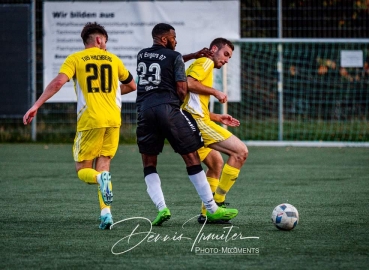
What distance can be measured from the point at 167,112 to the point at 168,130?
15 centimetres

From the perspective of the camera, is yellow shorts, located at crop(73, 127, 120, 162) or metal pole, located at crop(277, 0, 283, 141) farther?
metal pole, located at crop(277, 0, 283, 141)

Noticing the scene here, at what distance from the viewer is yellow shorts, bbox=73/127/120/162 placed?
732 cm

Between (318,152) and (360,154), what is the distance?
949 mm

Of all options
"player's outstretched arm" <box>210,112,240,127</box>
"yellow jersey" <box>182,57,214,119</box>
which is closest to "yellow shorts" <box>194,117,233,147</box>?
"yellow jersey" <box>182,57,214,119</box>

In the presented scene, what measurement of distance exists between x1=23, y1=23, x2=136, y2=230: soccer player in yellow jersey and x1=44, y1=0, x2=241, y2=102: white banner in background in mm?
10960

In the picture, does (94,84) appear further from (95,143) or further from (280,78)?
(280,78)

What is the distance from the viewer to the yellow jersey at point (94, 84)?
725 cm

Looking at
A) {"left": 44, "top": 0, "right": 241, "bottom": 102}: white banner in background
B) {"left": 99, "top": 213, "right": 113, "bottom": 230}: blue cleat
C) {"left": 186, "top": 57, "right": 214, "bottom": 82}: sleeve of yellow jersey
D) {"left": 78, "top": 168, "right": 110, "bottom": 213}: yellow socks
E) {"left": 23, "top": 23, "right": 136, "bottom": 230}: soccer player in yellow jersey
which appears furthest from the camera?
{"left": 44, "top": 0, "right": 241, "bottom": 102}: white banner in background

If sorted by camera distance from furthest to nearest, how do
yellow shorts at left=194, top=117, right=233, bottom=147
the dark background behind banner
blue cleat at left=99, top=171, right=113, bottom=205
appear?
the dark background behind banner, yellow shorts at left=194, top=117, right=233, bottom=147, blue cleat at left=99, top=171, right=113, bottom=205

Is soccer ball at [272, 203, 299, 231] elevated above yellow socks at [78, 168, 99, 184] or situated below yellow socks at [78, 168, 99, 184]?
below

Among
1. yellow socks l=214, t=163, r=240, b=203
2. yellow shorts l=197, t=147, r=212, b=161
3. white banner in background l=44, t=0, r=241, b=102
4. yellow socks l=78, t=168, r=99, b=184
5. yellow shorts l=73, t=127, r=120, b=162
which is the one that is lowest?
yellow socks l=214, t=163, r=240, b=203

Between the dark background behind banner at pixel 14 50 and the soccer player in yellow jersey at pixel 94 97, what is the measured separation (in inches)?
459

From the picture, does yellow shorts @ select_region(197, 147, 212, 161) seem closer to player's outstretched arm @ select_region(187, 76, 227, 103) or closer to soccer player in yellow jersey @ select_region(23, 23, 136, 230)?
player's outstretched arm @ select_region(187, 76, 227, 103)

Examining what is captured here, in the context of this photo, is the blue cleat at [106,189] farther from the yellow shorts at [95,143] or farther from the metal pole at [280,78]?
the metal pole at [280,78]
